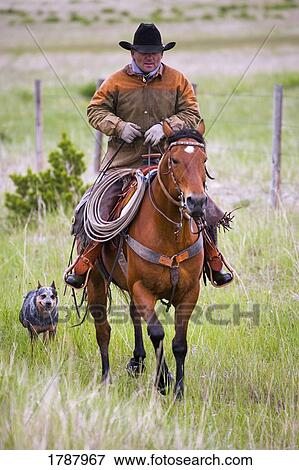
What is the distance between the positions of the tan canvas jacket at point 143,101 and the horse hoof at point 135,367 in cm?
188

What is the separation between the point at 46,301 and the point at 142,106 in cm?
194

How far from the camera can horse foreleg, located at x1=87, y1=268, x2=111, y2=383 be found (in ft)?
22.4

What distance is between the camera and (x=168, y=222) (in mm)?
5805

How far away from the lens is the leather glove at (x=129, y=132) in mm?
6301

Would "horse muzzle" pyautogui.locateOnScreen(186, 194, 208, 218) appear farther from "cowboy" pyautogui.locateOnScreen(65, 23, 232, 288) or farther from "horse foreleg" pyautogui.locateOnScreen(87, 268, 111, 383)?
"horse foreleg" pyautogui.locateOnScreen(87, 268, 111, 383)

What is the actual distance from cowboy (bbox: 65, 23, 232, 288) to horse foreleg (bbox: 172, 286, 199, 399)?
615 mm

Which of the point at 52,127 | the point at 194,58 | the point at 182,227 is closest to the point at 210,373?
the point at 182,227

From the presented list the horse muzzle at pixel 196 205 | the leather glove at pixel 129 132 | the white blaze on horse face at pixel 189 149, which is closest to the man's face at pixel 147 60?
the leather glove at pixel 129 132

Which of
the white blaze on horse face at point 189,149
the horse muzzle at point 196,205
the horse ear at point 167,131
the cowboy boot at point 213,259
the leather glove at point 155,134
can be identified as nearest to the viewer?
the horse muzzle at point 196,205

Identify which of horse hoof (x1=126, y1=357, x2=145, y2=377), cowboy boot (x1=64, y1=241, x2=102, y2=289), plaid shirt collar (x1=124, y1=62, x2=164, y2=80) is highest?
plaid shirt collar (x1=124, y1=62, x2=164, y2=80)

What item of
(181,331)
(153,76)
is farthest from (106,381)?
(153,76)

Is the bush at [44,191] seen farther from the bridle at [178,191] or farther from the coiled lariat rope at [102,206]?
the bridle at [178,191]

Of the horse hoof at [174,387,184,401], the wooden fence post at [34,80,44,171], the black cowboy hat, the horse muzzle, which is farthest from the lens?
the wooden fence post at [34,80,44,171]

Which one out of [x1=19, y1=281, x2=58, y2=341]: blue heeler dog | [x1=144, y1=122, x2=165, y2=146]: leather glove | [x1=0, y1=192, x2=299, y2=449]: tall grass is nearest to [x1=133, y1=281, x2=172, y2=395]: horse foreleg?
[x1=0, y1=192, x2=299, y2=449]: tall grass
